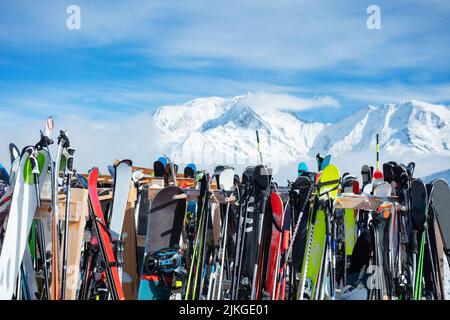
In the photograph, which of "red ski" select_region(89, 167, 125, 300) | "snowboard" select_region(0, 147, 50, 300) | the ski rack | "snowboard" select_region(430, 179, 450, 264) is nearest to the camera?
"snowboard" select_region(0, 147, 50, 300)

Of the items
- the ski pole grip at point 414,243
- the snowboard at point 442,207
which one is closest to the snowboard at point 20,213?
the ski pole grip at point 414,243

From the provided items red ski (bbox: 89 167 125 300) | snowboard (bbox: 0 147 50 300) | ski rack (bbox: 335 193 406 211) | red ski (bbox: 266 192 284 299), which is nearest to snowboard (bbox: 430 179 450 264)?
ski rack (bbox: 335 193 406 211)

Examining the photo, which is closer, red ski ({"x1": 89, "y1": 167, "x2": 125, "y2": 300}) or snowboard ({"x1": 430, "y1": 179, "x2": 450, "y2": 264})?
red ski ({"x1": 89, "y1": 167, "x2": 125, "y2": 300})

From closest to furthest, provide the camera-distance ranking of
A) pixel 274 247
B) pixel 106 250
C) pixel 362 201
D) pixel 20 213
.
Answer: pixel 20 213, pixel 106 250, pixel 274 247, pixel 362 201

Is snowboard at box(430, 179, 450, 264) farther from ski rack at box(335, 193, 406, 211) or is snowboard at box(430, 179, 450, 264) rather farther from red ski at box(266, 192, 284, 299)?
red ski at box(266, 192, 284, 299)

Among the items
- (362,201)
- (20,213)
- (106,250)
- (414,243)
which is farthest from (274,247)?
(20,213)

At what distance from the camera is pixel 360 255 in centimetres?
459

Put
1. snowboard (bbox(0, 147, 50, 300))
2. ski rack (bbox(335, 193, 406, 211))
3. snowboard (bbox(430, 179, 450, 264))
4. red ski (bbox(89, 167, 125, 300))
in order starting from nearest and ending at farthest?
snowboard (bbox(0, 147, 50, 300))
red ski (bbox(89, 167, 125, 300))
snowboard (bbox(430, 179, 450, 264))
ski rack (bbox(335, 193, 406, 211))

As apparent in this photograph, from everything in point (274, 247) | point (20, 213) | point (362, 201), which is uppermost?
point (362, 201)

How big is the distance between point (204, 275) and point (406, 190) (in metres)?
1.82

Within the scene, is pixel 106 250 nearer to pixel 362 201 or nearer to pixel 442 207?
pixel 362 201

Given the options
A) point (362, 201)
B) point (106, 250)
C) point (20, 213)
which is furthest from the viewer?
point (362, 201)

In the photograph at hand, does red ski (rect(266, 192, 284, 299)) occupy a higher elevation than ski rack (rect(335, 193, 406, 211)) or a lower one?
lower
